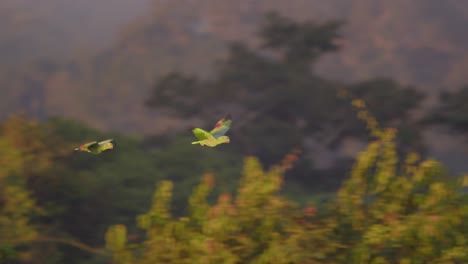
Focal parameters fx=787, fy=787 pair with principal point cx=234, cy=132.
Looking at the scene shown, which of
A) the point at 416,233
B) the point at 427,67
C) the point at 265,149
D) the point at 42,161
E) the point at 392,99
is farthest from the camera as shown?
the point at 427,67

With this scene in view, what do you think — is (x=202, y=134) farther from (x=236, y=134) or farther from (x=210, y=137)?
(x=236, y=134)

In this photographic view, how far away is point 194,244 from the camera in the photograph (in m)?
4.29

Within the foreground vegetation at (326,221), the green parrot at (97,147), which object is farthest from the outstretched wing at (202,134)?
the foreground vegetation at (326,221)

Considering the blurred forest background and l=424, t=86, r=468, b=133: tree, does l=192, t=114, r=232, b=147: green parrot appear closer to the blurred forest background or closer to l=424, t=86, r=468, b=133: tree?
the blurred forest background

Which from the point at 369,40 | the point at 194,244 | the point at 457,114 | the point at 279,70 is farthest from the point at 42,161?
the point at 369,40

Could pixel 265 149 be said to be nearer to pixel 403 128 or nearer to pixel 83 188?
pixel 403 128

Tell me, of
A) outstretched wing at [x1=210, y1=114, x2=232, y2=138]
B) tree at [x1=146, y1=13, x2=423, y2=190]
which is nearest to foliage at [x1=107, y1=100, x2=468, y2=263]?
outstretched wing at [x1=210, y1=114, x2=232, y2=138]

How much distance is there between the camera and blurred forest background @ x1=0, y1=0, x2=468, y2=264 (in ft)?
14.5

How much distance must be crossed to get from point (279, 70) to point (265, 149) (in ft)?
6.94

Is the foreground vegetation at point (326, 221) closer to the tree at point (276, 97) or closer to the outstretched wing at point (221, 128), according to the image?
the outstretched wing at point (221, 128)

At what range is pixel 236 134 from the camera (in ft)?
61.6

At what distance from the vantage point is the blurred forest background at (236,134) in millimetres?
4410

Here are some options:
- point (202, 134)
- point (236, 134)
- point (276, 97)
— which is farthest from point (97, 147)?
point (276, 97)

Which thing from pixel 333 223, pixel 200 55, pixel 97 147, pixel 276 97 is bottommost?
pixel 97 147
